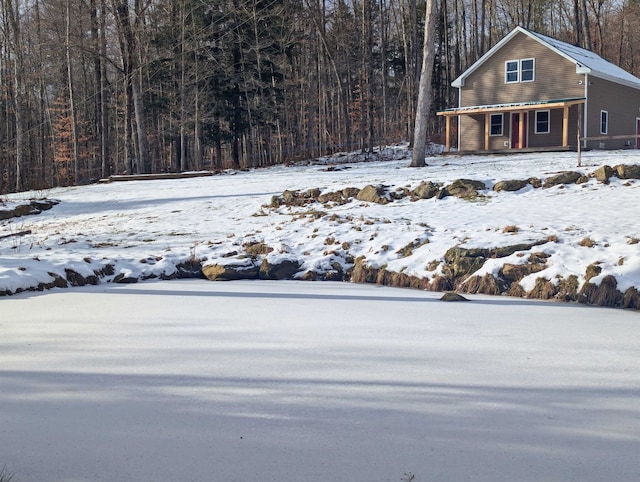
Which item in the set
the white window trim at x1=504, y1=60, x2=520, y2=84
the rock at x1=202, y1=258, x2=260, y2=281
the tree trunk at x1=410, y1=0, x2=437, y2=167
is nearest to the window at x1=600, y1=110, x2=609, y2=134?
the white window trim at x1=504, y1=60, x2=520, y2=84

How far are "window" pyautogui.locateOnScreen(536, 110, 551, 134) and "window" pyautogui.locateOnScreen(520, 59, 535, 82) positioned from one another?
1.53m

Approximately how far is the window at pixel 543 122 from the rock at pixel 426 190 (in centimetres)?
1577

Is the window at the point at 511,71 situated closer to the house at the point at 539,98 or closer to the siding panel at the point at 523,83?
the house at the point at 539,98

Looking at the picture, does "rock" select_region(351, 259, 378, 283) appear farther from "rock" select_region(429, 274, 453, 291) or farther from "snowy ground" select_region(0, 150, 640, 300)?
"rock" select_region(429, 274, 453, 291)

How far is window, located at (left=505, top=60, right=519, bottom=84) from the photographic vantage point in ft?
87.6

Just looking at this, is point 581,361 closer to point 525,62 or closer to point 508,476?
point 508,476

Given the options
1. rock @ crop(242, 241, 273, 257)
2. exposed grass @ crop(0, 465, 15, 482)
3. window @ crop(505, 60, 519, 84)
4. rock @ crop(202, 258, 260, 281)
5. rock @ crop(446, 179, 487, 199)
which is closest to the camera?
exposed grass @ crop(0, 465, 15, 482)

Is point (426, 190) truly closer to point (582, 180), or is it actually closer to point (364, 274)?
point (582, 180)

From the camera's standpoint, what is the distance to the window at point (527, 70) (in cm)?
2637

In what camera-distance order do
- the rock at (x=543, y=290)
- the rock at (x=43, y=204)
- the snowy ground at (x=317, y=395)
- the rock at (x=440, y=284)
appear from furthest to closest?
the rock at (x=43, y=204) → the rock at (x=440, y=284) → the rock at (x=543, y=290) → the snowy ground at (x=317, y=395)

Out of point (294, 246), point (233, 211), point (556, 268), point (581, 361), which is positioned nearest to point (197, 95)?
point (233, 211)

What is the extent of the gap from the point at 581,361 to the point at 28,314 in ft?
16.8

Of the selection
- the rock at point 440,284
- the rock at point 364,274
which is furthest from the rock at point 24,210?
the rock at point 440,284

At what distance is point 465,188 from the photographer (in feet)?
42.6
